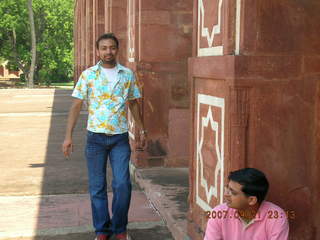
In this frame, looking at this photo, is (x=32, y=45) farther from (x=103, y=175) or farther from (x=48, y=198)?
(x=103, y=175)

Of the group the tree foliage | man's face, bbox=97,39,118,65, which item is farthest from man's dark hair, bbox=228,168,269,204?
the tree foliage

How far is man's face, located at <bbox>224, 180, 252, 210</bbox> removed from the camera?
2855 millimetres

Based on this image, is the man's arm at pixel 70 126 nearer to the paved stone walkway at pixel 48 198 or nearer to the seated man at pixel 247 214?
the paved stone walkway at pixel 48 198

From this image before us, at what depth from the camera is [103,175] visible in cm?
445

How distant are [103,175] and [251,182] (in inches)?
72.5

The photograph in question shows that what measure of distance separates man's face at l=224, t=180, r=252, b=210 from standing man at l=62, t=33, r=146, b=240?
166 centimetres

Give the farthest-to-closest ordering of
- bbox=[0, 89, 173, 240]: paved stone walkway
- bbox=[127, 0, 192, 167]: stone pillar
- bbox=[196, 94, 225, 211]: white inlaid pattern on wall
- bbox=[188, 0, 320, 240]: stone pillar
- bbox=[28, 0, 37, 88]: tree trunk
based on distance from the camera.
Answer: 1. bbox=[28, 0, 37, 88]: tree trunk
2. bbox=[127, 0, 192, 167]: stone pillar
3. bbox=[0, 89, 173, 240]: paved stone walkway
4. bbox=[196, 94, 225, 211]: white inlaid pattern on wall
5. bbox=[188, 0, 320, 240]: stone pillar

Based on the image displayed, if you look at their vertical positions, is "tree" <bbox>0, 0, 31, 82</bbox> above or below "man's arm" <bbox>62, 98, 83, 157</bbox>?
above

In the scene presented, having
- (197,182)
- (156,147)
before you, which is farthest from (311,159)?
(156,147)

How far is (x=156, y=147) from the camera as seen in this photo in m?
7.27

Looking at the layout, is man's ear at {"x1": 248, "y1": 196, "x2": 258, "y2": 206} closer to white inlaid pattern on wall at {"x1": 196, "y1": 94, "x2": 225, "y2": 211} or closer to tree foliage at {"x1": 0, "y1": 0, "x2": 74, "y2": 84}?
white inlaid pattern on wall at {"x1": 196, "y1": 94, "x2": 225, "y2": 211}

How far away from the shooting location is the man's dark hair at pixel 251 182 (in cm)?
286

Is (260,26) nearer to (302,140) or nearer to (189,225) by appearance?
(302,140)
